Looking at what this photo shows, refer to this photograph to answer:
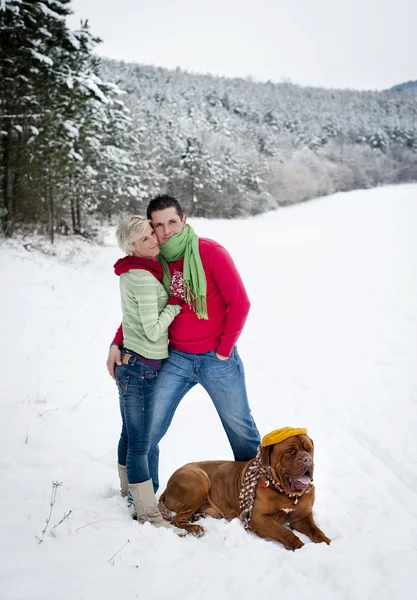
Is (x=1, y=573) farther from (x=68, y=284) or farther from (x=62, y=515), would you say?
(x=68, y=284)

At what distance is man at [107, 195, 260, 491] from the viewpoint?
2.94 m

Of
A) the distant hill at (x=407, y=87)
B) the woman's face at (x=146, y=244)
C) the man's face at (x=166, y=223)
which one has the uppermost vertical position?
the distant hill at (x=407, y=87)

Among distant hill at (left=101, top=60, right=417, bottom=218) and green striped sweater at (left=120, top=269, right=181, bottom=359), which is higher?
distant hill at (left=101, top=60, right=417, bottom=218)

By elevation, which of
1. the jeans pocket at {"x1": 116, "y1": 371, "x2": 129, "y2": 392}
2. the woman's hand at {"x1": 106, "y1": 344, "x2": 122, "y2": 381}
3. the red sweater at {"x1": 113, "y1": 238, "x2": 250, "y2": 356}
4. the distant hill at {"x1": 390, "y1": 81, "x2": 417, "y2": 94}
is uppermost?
the distant hill at {"x1": 390, "y1": 81, "x2": 417, "y2": 94}

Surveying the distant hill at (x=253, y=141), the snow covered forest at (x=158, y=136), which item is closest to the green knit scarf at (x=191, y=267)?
the snow covered forest at (x=158, y=136)

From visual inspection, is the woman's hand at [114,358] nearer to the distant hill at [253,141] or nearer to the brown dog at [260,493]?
the brown dog at [260,493]

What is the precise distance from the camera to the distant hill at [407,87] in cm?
7439

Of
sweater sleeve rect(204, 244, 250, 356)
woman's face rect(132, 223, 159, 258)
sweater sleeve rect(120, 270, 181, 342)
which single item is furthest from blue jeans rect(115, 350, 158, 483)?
woman's face rect(132, 223, 159, 258)

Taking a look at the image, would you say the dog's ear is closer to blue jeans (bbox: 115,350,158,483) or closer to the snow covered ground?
the snow covered ground

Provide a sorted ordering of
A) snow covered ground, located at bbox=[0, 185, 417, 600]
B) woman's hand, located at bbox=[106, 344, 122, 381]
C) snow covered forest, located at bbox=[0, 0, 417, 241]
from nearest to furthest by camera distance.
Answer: snow covered ground, located at bbox=[0, 185, 417, 600] < woman's hand, located at bbox=[106, 344, 122, 381] < snow covered forest, located at bbox=[0, 0, 417, 241]

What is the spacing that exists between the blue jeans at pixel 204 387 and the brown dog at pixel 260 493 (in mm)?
270

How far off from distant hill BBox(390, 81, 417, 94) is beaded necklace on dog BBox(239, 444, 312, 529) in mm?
86460

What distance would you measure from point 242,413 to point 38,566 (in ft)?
5.37

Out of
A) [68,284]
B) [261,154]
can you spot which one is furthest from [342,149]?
[68,284]
